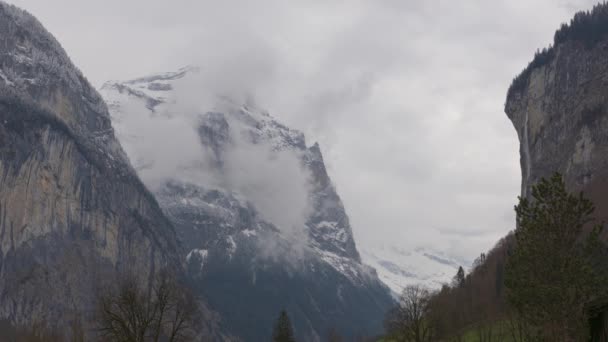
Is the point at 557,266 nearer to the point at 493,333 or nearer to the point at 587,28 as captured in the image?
the point at 493,333

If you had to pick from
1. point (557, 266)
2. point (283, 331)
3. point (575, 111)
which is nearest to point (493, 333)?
point (283, 331)

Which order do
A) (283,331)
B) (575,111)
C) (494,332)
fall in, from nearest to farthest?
(494,332)
(283,331)
(575,111)

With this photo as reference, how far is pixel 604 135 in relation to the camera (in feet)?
549

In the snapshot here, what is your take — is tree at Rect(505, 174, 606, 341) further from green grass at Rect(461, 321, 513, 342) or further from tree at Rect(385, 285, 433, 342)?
tree at Rect(385, 285, 433, 342)

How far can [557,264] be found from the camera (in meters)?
42.3

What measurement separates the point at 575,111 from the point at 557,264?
149m

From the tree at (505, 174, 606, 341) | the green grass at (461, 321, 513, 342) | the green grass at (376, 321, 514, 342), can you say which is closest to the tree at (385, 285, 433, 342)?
the green grass at (376, 321, 514, 342)

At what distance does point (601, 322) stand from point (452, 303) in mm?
101955

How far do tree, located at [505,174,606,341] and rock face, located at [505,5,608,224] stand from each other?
121 metres

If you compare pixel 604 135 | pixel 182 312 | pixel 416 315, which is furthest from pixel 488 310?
pixel 182 312

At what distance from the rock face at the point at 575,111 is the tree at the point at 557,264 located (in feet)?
397

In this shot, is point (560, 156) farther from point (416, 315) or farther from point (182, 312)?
point (182, 312)

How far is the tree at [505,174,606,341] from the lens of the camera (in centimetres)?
4147

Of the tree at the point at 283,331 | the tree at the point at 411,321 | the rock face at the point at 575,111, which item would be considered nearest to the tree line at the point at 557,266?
the tree at the point at 411,321
